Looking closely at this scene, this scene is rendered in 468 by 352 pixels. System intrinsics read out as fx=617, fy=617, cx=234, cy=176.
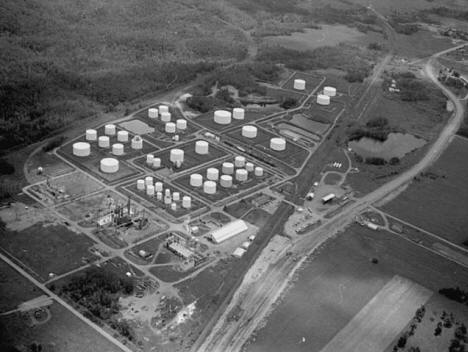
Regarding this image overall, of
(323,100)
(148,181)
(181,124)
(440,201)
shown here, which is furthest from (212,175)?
(323,100)

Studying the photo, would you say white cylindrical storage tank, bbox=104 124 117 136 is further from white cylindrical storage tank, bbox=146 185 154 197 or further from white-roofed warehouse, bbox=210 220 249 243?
white-roofed warehouse, bbox=210 220 249 243

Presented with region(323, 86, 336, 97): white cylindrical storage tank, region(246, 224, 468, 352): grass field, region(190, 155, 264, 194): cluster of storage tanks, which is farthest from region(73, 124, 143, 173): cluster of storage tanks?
region(323, 86, 336, 97): white cylindrical storage tank

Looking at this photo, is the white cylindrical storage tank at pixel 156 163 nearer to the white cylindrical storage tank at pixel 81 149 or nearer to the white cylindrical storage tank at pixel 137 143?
the white cylindrical storage tank at pixel 137 143

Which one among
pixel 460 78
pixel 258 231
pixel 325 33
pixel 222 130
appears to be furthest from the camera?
pixel 325 33

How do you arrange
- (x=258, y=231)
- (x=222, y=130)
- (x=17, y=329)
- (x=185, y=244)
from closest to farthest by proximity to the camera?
(x=17, y=329) → (x=185, y=244) → (x=258, y=231) → (x=222, y=130)

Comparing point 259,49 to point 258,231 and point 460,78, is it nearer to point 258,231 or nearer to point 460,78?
point 460,78

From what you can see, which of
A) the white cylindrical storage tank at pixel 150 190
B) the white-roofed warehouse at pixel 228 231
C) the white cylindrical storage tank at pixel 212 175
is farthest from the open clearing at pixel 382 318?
the white cylindrical storage tank at pixel 150 190

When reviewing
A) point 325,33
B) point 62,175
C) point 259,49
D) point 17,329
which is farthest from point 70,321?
point 325,33
